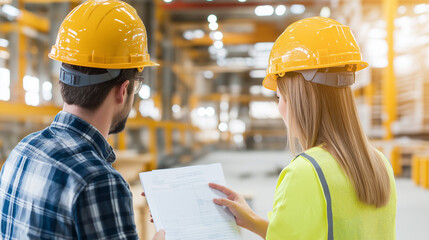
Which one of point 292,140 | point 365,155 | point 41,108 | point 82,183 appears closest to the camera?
point 82,183

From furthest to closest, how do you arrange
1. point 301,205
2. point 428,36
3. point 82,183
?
point 428,36 < point 301,205 < point 82,183

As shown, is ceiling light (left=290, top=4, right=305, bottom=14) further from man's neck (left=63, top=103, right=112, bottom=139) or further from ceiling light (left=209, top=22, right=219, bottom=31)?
man's neck (left=63, top=103, right=112, bottom=139)

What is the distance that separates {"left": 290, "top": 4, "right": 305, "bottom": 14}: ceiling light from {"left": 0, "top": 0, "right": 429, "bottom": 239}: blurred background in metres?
0.03

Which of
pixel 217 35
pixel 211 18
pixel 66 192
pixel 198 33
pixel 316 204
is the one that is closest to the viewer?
pixel 66 192

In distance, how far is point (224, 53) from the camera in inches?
835

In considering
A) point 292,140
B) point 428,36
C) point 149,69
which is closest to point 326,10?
point 428,36

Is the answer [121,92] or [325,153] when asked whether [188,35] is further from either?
[325,153]

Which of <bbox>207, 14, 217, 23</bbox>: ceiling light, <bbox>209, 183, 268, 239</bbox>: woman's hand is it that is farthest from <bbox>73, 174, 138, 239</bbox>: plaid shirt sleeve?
<bbox>207, 14, 217, 23</bbox>: ceiling light

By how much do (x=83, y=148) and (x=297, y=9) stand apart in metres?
12.6

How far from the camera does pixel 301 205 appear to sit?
1130 millimetres

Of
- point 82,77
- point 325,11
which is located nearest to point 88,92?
point 82,77

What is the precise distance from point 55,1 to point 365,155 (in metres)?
9.03

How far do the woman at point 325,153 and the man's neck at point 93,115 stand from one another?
61 cm

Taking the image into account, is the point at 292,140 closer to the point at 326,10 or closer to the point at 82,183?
the point at 82,183
